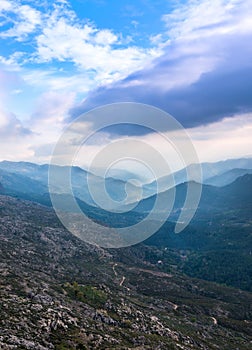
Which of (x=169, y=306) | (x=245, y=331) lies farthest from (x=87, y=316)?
(x=245, y=331)

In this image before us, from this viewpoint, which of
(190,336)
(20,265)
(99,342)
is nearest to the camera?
(99,342)

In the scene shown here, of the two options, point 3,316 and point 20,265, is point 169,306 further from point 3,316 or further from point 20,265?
point 3,316

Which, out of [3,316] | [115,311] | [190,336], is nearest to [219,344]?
[190,336]

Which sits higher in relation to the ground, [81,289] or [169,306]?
[81,289]

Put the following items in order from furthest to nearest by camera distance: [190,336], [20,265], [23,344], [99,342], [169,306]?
[169,306] → [20,265] → [190,336] → [99,342] → [23,344]

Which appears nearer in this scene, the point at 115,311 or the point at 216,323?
the point at 115,311

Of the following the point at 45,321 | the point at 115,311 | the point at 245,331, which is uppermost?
the point at 45,321

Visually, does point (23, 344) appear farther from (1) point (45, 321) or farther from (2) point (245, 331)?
(2) point (245, 331)

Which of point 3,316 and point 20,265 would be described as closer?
Result: point 3,316

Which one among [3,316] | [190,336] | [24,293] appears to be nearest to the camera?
[3,316]
